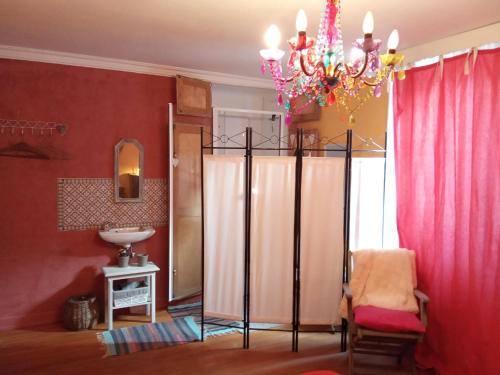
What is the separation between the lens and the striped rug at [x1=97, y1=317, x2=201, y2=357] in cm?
339

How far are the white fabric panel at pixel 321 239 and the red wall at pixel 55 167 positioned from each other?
6.14ft

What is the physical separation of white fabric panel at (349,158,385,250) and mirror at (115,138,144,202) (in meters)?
2.26

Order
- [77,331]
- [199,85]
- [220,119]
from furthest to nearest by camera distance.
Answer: [220,119] < [199,85] < [77,331]

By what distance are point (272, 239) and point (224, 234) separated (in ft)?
1.44

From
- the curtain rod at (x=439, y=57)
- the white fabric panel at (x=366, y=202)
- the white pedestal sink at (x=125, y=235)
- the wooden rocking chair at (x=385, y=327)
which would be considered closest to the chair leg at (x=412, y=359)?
the wooden rocking chair at (x=385, y=327)

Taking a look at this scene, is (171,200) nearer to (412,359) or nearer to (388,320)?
(388,320)

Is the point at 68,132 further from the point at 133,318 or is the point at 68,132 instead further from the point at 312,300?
the point at 312,300

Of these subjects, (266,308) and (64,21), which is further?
(266,308)

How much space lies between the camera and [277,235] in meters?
3.42

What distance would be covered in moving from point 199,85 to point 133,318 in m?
2.67

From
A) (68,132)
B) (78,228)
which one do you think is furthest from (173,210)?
(68,132)

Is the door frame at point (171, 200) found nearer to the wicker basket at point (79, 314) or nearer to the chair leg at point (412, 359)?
the wicker basket at point (79, 314)

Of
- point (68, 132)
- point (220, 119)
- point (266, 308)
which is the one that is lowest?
point (266, 308)

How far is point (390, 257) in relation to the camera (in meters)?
3.26
